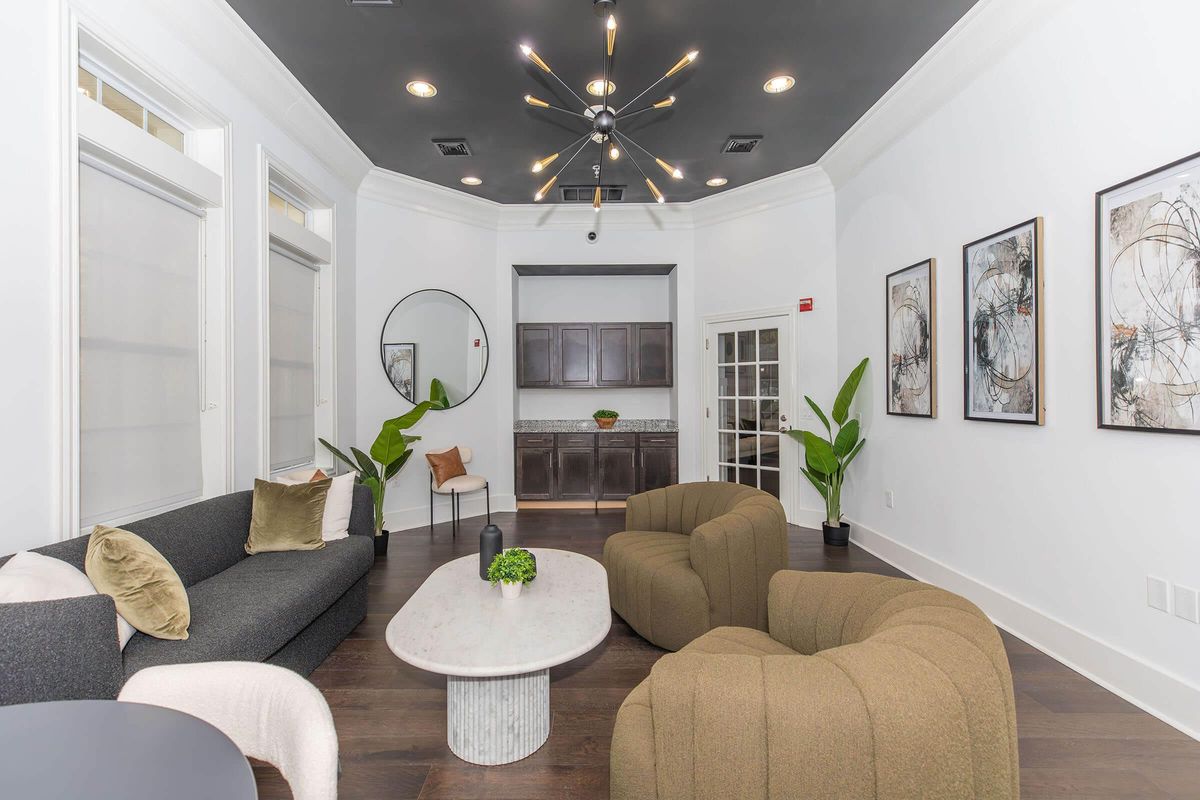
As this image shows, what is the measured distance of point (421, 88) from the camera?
3.49 metres

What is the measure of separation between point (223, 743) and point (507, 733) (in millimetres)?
1330

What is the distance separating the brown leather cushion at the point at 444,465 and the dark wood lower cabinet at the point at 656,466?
6.26 feet

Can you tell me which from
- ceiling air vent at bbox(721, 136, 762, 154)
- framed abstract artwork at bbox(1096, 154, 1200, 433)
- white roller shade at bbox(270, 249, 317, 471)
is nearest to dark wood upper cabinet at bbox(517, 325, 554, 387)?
white roller shade at bbox(270, 249, 317, 471)

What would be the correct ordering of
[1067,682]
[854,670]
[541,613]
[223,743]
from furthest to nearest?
[1067,682] → [541,613] → [854,670] → [223,743]

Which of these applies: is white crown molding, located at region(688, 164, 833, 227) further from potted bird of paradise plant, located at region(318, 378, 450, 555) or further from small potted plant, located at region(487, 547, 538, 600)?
small potted plant, located at region(487, 547, 538, 600)

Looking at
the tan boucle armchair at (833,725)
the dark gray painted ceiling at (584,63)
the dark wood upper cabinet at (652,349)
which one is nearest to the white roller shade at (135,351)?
the dark gray painted ceiling at (584,63)

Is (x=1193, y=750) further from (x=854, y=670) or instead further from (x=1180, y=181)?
(x=1180, y=181)

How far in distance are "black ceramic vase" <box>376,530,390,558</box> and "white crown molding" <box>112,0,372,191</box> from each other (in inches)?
118

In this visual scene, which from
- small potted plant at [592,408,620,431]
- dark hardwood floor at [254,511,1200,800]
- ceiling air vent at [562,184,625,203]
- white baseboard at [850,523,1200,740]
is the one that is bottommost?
dark hardwood floor at [254,511,1200,800]

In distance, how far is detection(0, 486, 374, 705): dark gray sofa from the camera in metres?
1.37

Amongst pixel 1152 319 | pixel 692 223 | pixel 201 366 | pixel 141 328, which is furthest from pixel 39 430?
pixel 692 223

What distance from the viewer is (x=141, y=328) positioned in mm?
2631

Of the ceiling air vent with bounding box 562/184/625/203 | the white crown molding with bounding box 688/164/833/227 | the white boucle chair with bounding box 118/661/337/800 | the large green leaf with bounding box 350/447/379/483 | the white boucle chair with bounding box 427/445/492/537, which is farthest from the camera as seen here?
the ceiling air vent with bounding box 562/184/625/203

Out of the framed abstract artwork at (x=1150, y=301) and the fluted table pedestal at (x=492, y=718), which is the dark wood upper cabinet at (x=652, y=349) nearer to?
the framed abstract artwork at (x=1150, y=301)
